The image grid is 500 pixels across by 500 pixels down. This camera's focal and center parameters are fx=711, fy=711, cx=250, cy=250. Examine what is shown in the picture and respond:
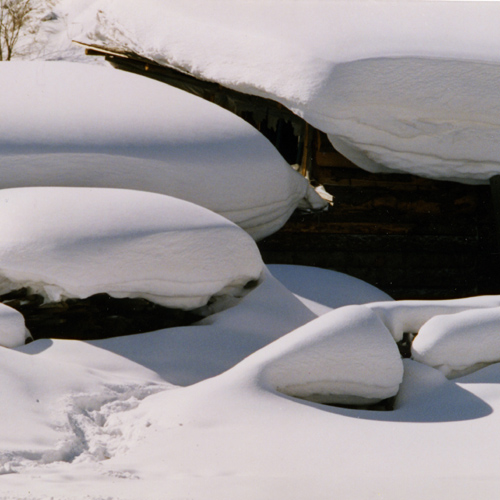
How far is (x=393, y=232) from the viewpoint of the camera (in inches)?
124

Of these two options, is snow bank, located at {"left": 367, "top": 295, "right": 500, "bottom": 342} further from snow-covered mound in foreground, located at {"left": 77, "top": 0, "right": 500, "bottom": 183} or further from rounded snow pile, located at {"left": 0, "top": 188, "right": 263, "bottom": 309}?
snow-covered mound in foreground, located at {"left": 77, "top": 0, "right": 500, "bottom": 183}

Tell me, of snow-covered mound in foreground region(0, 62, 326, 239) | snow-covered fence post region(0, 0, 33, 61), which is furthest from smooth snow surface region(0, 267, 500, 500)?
snow-covered fence post region(0, 0, 33, 61)

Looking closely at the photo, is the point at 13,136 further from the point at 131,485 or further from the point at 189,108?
the point at 131,485

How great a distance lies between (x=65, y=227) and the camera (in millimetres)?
1972

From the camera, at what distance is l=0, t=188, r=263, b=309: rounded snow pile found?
1.94m

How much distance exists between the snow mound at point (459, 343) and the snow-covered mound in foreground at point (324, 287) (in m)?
0.49

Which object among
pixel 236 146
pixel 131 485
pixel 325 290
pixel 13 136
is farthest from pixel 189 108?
pixel 131 485

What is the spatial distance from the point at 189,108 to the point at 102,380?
1.20m

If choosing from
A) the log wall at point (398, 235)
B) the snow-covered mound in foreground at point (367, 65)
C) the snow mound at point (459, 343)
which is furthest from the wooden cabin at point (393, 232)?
the snow mound at point (459, 343)

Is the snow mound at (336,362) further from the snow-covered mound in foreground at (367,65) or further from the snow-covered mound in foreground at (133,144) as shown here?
the snow-covered mound in foreground at (367,65)

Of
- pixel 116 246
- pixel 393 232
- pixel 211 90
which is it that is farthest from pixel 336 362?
pixel 211 90

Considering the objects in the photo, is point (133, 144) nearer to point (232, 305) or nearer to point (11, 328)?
point (232, 305)

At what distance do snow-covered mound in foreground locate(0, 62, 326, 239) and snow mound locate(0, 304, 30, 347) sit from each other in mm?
561

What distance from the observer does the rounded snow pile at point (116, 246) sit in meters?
1.94
